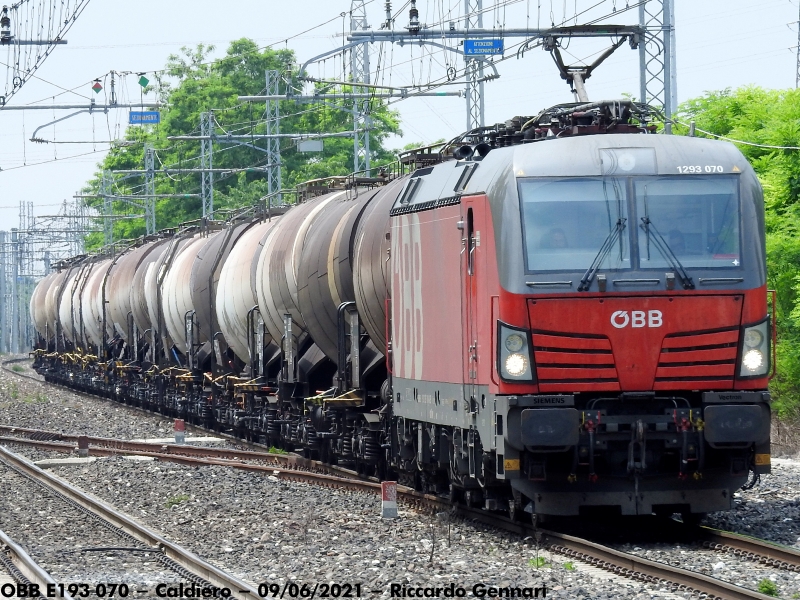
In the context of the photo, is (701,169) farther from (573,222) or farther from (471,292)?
(471,292)

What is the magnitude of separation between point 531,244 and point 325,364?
28.9 ft

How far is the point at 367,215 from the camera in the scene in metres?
17.0

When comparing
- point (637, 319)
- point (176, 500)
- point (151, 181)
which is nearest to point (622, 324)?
point (637, 319)

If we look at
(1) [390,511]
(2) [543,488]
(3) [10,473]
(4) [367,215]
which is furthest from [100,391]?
(2) [543,488]

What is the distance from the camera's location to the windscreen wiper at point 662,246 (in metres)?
11.5

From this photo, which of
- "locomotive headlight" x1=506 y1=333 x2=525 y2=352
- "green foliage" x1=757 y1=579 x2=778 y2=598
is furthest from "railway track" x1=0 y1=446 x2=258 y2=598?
"green foliage" x1=757 y1=579 x2=778 y2=598

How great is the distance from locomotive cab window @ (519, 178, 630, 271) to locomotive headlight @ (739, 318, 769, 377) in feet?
3.80

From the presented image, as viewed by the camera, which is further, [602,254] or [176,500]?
[176,500]

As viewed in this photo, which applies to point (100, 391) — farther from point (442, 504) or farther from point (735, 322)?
point (735, 322)

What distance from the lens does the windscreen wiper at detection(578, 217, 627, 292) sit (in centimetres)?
1141

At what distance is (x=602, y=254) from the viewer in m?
11.5

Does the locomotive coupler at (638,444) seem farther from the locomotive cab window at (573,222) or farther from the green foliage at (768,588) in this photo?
the green foliage at (768,588)

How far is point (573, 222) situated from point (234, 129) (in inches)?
2172

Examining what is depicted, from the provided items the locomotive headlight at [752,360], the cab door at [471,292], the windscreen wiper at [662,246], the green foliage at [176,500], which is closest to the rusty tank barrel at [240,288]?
the green foliage at [176,500]
